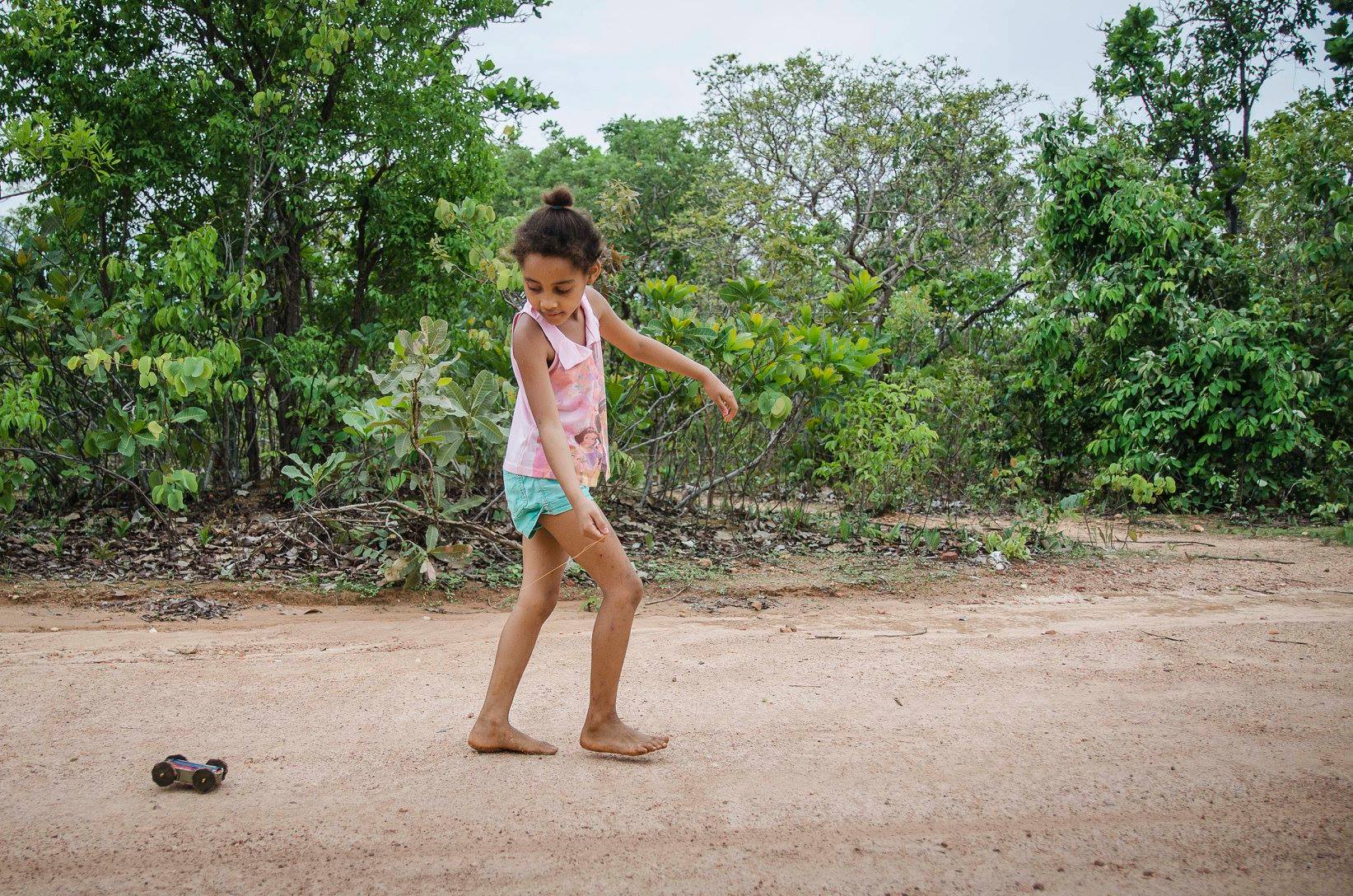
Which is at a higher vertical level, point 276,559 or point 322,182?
point 322,182

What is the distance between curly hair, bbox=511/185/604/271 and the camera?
104 inches

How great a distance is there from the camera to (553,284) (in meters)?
2.67

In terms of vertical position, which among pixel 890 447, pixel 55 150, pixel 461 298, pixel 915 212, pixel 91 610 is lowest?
pixel 91 610

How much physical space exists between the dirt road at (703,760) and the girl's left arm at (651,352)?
1.05 m

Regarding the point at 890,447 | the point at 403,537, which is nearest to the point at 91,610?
the point at 403,537

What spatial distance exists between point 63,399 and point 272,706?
3.89 meters

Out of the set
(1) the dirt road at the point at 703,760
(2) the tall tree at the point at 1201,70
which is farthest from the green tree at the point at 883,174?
(1) the dirt road at the point at 703,760

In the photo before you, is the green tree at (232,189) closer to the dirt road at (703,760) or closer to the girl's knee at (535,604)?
the dirt road at (703,760)

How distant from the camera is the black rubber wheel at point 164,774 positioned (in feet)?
7.97

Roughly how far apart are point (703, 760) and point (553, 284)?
1405 mm

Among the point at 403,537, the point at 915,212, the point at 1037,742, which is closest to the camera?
the point at 1037,742

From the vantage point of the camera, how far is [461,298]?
7.45m

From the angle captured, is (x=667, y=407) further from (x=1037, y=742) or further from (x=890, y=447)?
(x=1037, y=742)

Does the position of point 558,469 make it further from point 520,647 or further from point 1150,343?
point 1150,343
